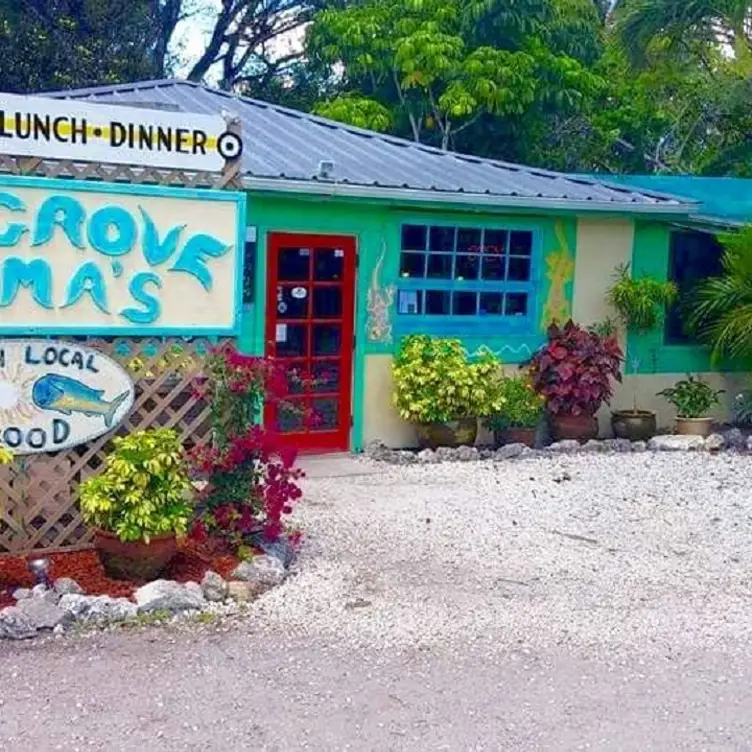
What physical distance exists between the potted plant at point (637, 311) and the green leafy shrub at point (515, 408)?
1176 mm

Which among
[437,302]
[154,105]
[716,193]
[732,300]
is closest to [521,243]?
[437,302]

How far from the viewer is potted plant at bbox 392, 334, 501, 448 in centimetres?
1062

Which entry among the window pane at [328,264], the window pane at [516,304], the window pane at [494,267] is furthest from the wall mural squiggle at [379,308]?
the window pane at [516,304]

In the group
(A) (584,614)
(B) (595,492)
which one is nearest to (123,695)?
(A) (584,614)

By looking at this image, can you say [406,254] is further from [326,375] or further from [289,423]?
[289,423]

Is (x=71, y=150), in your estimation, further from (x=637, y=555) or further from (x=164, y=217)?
(x=637, y=555)

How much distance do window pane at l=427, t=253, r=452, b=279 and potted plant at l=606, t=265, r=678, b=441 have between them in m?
2.10

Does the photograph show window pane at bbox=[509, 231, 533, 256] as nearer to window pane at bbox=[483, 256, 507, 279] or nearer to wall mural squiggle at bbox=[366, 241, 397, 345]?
window pane at bbox=[483, 256, 507, 279]

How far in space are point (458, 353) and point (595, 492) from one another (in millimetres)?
2239

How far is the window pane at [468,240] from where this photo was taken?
11.3 metres

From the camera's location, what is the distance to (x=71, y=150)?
637 centimetres

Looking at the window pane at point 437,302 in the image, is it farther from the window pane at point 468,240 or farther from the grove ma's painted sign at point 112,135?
the grove ma's painted sign at point 112,135

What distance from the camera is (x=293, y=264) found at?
1034 cm

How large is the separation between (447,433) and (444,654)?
17.7ft
